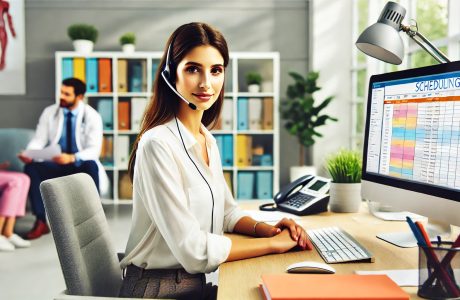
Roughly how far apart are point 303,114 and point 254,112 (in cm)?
52

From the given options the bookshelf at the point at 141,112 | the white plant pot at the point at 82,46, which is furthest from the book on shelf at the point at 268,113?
the white plant pot at the point at 82,46

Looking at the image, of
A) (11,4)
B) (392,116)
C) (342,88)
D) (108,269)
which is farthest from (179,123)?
(11,4)

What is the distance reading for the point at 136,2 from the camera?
5.83 metres

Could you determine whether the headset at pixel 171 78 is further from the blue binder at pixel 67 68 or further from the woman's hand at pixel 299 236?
the blue binder at pixel 67 68

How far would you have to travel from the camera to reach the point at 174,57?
4.87ft

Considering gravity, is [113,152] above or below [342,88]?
below

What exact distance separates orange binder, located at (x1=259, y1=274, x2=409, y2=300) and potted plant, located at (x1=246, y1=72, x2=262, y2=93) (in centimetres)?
459

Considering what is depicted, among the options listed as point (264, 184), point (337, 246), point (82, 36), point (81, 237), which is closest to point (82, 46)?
point (82, 36)

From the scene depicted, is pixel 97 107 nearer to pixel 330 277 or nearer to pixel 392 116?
pixel 392 116

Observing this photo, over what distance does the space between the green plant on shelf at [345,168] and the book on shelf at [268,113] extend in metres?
3.48

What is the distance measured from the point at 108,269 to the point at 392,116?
93 cm

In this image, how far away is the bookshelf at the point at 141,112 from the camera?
5449mm

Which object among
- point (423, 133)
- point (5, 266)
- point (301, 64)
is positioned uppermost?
point (301, 64)

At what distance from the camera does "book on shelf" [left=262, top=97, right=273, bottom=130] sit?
5.48 meters
